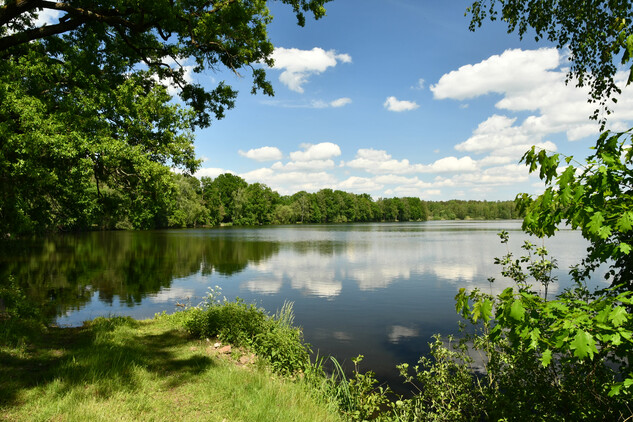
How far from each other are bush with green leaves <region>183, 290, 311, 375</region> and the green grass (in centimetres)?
67

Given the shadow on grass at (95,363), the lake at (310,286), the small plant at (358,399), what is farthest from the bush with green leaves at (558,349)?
the shadow on grass at (95,363)

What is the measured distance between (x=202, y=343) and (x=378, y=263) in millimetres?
22528

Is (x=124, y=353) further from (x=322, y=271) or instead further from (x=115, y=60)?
(x=322, y=271)

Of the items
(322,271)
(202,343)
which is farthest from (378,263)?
(202,343)

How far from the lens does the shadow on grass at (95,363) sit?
18.4ft

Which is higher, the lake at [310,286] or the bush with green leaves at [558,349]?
the bush with green leaves at [558,349]

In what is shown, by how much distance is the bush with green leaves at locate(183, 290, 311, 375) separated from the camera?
27.2ft

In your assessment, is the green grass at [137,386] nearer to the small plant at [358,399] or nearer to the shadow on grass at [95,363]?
the shadow on grass at [95,363]

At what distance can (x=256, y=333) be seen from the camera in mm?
9719

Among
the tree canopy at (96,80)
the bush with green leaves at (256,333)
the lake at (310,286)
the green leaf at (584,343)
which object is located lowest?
the lake at (310,286)

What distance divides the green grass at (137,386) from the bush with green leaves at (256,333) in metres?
0.67

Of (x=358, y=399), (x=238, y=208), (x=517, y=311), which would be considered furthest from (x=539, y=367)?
(x=238, y=208)

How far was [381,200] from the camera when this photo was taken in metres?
192

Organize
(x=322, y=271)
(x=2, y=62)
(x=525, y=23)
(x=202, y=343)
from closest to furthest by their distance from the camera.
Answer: (x=525, y=23)
(x=202, y=343)
(x=2, y=62)
(x=322, y=271)
